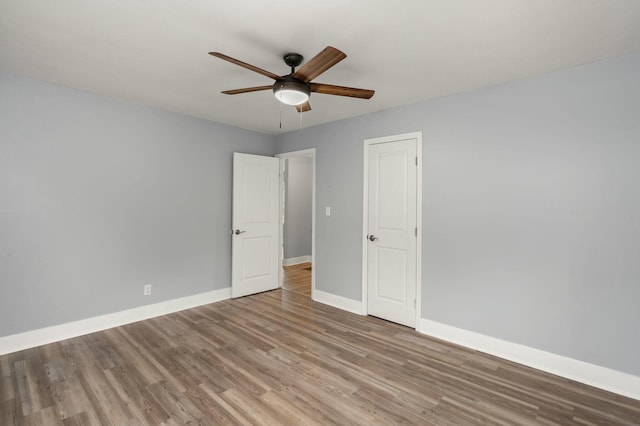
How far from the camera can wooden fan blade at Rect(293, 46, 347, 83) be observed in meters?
1.70

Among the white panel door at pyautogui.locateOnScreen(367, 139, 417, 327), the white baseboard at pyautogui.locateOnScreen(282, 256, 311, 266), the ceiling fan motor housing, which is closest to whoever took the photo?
the ceiling fan motor housing

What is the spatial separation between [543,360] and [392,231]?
71.4 inches

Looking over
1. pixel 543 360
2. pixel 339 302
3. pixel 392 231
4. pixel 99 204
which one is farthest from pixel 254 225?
pixel 543 360

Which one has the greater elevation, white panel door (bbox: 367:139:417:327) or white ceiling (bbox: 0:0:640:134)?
white ceiling (bbox: 0:0:640:134)

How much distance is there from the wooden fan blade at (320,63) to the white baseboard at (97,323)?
10.8 ft

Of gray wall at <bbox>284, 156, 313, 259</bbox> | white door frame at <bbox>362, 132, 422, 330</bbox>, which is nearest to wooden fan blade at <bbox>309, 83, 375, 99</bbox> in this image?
white door frame at <bbox>362, 132, 422, 330</bbox>

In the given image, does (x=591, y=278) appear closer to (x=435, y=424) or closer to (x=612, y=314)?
(x=612, y=314)

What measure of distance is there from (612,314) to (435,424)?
1676mm

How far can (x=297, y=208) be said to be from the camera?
22.3 feet

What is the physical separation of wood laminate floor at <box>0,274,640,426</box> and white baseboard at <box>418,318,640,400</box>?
0.29 feet

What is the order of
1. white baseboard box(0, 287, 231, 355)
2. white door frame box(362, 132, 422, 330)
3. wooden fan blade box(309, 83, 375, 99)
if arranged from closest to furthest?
wooden fan blade box(309, 83, 375, 99) → white baseboard box(0, 287, 231, 355) → white door frame box(362, 132, 422, 330)

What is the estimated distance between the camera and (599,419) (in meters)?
1.98

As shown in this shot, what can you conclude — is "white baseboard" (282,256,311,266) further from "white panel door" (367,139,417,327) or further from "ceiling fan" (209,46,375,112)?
"ceiling fan" (209,46,375,112)

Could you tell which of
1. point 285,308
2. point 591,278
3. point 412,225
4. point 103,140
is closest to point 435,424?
point 591,278
